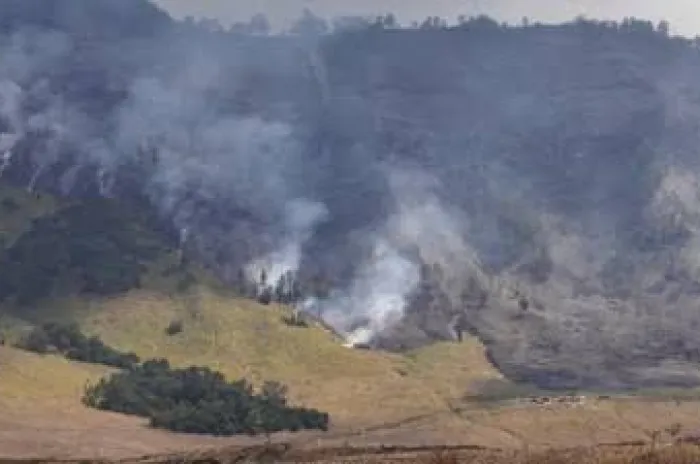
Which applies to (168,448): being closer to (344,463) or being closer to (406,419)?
(406,419)

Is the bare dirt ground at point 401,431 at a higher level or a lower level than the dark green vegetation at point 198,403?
lower

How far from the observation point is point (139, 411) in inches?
7151

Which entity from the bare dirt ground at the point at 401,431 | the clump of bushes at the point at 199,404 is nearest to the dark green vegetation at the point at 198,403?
the clump of bushes at the point at 199,404

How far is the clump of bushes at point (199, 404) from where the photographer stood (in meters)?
174

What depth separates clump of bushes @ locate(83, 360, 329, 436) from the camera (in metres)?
174

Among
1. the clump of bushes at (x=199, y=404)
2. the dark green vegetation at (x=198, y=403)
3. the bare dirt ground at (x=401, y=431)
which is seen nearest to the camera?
the bare dirt ground at (x=401, y=431)

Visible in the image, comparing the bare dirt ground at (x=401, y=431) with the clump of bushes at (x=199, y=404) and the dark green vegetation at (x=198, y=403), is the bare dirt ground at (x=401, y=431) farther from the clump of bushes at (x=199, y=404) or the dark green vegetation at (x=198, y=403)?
the clump of bushes at (x=199, y=404)

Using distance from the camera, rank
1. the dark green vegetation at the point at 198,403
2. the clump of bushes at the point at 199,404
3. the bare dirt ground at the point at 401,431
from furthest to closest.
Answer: the dark green vegetation at the point at 198,403, the clump of bushes at the point at 199,404, the bare dirt ground at the point at 401,431

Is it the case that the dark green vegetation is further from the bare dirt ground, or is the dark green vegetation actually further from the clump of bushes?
the bare dirt ground

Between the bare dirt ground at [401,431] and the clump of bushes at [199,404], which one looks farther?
the clump of bushes at [199,404]

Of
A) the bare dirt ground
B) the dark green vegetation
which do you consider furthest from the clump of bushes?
the bare dirt ground

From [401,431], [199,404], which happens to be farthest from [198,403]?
[401,431]

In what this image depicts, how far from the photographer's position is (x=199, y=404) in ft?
598

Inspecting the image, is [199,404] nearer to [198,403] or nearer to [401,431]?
[198,403]
